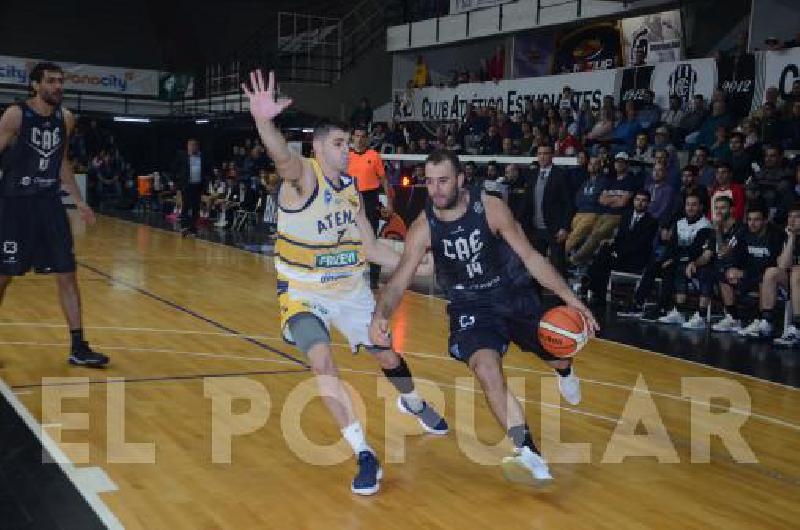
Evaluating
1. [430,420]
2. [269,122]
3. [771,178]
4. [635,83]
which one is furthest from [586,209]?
[269,122]

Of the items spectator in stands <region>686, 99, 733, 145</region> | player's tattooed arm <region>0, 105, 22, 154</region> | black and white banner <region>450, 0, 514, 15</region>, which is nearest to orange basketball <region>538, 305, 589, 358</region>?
player's tattooed arm <region>0, 105, 22, 154</region>

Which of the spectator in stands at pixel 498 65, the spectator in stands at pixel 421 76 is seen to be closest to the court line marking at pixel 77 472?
the spectator in stands at pixel 498 65

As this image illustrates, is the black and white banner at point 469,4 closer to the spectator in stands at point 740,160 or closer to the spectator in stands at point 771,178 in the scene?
the spectator in stands at point 740,160

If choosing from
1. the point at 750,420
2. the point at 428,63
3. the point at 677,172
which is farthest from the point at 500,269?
the point at 428,63

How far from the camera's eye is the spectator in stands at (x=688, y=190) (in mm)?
10273

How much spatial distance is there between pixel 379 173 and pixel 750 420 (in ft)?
A: 18.0

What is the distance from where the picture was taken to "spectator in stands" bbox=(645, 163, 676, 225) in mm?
11109

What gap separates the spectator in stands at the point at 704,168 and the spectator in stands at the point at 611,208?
827 millimetres

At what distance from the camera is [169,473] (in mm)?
4590

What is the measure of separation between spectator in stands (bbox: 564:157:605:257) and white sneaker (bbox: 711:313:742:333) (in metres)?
2.41

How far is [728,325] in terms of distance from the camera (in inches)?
375

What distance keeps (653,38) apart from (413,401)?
14430 millimetres

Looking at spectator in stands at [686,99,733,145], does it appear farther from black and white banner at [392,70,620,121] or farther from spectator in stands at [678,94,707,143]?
black and white banner at [392,70,620,121]

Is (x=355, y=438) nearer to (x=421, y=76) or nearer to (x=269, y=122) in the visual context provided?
(x=269, y=122)
